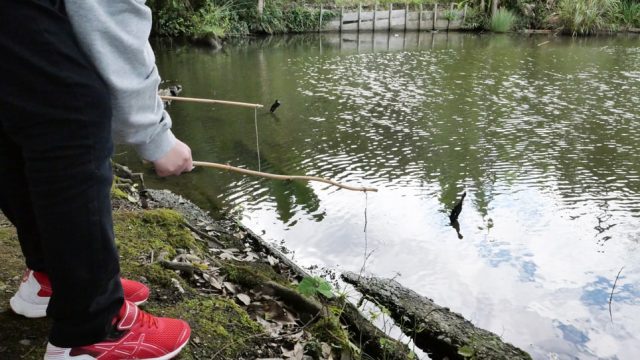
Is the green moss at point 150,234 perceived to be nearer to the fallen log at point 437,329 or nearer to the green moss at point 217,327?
the green moss at point 217,327

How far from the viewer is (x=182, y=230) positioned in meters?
3.06

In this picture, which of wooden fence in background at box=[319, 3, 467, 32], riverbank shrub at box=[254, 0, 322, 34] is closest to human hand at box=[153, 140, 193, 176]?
riverbank shrub at box=[254, 0, 322, 34]

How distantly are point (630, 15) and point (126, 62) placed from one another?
21525mm

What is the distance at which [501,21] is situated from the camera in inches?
741

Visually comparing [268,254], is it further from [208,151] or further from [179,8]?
[179,8]

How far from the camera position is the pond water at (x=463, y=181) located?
3799mm

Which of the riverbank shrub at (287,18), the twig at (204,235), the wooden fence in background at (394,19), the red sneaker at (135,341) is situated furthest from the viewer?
the wooden fence in background at (394,19)

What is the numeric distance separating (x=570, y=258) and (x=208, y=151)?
416 centimetres

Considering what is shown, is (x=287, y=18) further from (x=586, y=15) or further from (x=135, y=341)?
(x=135, y=341)

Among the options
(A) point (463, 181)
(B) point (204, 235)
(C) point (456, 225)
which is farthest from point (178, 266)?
(A) point (463, 181)

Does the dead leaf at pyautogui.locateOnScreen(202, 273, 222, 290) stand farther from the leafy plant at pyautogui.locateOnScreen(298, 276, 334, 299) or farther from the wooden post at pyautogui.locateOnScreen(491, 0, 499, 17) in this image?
the wooden post at pyautogui.locateOnScreen(491, 0, 499, 17)

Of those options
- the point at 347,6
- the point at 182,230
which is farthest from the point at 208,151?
the point at 347,6

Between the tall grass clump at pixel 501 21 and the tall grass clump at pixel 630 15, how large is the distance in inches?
148

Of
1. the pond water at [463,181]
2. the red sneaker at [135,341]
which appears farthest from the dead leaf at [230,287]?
the pond water at [463,181]
